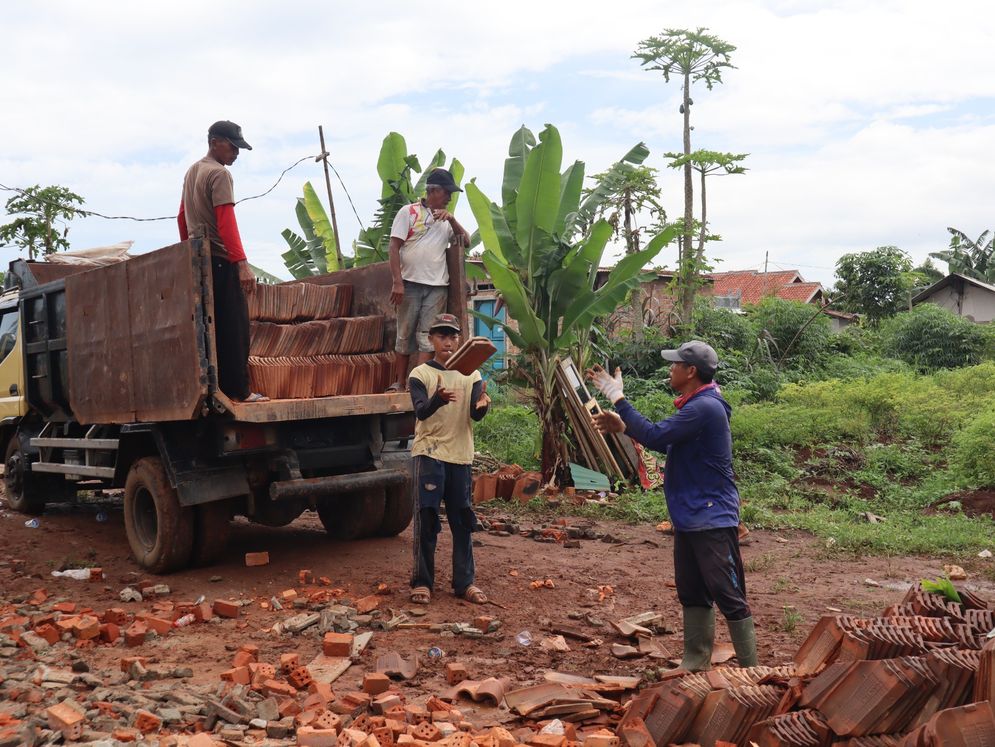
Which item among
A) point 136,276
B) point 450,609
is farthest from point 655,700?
point 136,276

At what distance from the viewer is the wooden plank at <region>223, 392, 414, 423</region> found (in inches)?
227

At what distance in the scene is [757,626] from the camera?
5.40 m

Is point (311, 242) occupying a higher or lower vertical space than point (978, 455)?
higher

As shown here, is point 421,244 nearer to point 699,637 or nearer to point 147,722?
point 699,637

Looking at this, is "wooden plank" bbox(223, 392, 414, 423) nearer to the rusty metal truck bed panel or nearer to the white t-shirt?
the rusty metal truck bed panel

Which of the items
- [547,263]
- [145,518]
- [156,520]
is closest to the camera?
[156,520]

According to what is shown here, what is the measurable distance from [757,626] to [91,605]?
4247mm

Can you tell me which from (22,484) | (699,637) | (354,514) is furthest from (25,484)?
(699,637)

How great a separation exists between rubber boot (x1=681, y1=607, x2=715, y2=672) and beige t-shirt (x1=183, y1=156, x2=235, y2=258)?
12.1 ft

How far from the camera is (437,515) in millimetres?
5816

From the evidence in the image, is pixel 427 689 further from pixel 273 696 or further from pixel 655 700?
pixel 655 700

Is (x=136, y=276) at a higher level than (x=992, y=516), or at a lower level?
higher

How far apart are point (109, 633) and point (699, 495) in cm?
339

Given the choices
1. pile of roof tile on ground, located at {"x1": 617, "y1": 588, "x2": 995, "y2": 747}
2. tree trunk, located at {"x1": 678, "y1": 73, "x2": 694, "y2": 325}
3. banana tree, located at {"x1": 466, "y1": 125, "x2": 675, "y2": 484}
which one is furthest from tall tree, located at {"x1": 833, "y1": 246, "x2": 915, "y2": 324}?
pile of roof tile on ground, located at {"x1": 617, "y1": 588, "x2": 995, "y2": 747}
